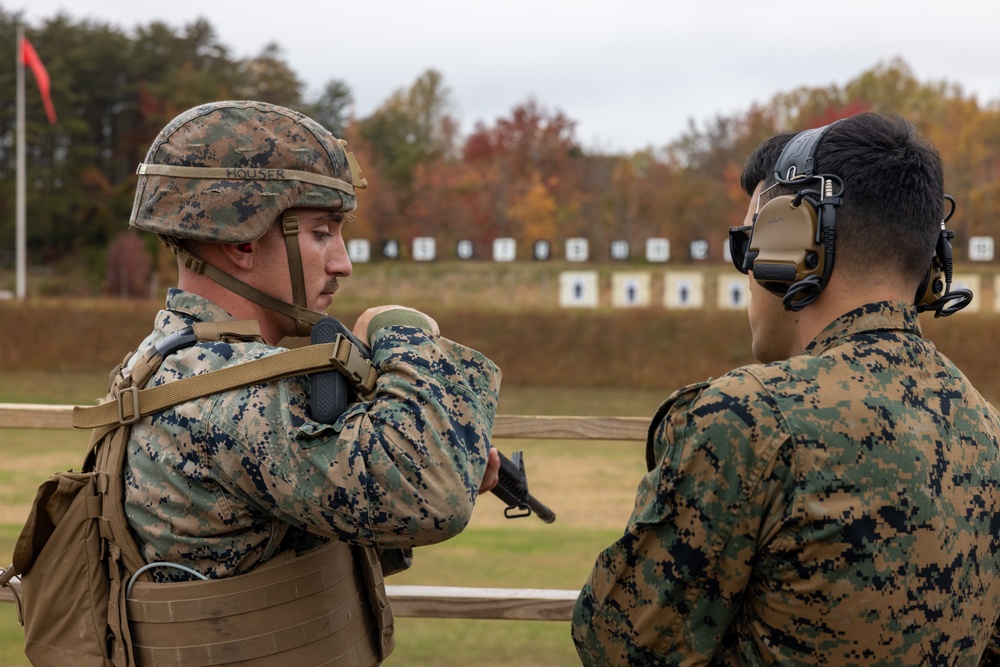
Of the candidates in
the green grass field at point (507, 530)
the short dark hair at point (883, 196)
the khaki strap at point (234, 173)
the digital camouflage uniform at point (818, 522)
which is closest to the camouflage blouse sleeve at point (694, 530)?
the digital camouflage uniform at point (818, 522)

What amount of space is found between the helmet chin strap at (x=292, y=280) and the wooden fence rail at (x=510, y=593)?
1.27 meters

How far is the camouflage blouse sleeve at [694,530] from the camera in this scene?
5.53 feet

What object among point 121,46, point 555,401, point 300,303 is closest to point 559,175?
point 121,46

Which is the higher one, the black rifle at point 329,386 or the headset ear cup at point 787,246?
the headset ear cup at point 787,246

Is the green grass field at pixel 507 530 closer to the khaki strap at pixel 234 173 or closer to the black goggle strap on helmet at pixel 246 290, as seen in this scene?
the black goggle strap on helmet at pixel 246 290

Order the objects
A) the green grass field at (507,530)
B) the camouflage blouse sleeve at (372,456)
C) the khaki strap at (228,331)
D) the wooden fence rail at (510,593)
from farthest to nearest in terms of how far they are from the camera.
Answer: the green grass field at (507,530) < the wooden fence rail at (510,593) < the khaki strap at (228,331) < the camouflage blouse sleeve at (372,456)

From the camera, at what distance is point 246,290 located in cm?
212

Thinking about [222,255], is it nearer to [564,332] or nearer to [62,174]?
[564,332]

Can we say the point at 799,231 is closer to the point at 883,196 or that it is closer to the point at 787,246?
the point at 787,246

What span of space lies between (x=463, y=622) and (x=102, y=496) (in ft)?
16.0

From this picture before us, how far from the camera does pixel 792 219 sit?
6.01ft

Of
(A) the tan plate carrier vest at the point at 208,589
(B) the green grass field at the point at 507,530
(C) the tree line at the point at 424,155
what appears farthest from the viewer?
(C) the tree line at the point at 424,155

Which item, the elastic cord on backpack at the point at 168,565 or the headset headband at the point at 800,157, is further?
the elastic cord on backpack at the point at 168,565

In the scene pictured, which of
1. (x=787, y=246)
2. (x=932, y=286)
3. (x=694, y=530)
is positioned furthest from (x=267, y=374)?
(x=932, y=286)
